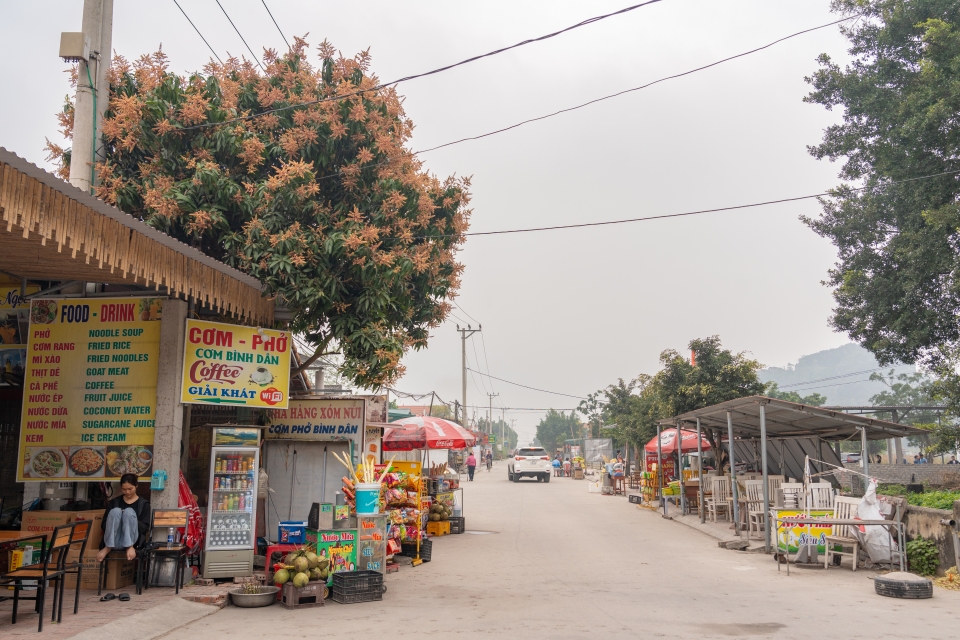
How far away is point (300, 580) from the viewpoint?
8820 mm

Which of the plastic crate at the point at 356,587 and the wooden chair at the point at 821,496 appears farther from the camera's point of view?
the wooden chair at the point at 821,496

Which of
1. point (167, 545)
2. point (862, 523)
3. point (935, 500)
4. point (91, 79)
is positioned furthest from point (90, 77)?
point (935, 500)

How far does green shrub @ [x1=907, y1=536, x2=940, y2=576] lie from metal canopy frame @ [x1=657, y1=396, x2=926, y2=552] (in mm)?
1826

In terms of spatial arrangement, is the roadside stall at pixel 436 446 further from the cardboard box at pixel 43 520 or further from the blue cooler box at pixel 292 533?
the cardboard box at pixel 43 520

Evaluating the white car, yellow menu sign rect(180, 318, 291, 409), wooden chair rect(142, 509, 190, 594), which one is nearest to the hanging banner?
yellow menu sign rect(180, 318, 291, 409)

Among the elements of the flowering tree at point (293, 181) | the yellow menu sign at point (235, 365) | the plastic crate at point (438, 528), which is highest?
the flowering tree at point (293, 181)

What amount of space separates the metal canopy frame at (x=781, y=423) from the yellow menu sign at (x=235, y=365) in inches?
340

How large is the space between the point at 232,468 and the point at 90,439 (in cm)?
190

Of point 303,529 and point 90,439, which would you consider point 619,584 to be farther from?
point 90,439

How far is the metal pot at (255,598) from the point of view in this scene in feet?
29.0

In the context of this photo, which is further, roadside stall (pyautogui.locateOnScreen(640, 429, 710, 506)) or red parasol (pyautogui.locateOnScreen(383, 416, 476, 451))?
roadside stall (pyautogui.locateOnScreen(640, 429, 710, 506))

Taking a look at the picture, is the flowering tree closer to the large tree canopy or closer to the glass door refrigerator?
the glass door refrigerator

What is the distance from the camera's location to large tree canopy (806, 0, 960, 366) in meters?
15.7

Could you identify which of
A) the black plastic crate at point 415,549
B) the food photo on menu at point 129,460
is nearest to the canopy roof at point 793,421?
the black plastic crate at point 415,549
